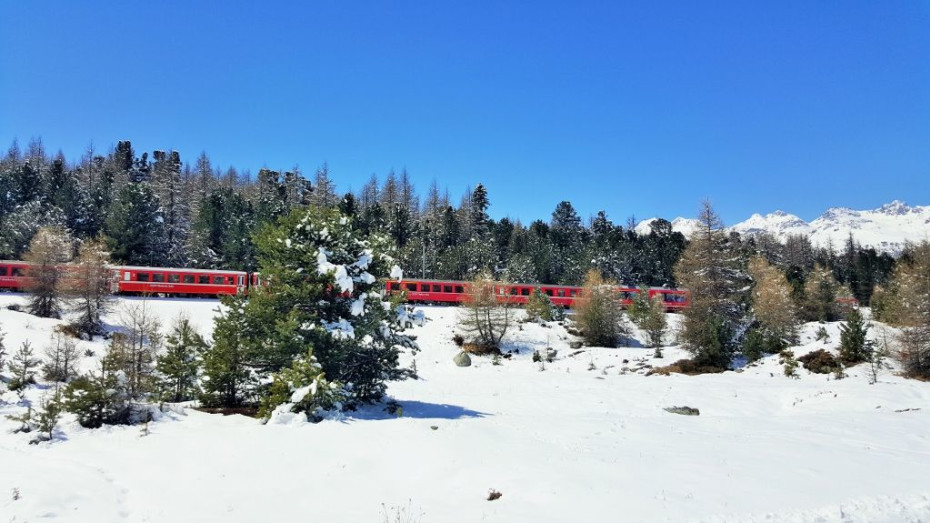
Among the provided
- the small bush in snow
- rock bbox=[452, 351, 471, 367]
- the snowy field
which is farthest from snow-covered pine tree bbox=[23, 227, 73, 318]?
the small bush in snow

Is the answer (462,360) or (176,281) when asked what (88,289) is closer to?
(176,281)

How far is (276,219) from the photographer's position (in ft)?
147

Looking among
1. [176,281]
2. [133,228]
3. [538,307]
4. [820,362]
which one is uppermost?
[133,228]

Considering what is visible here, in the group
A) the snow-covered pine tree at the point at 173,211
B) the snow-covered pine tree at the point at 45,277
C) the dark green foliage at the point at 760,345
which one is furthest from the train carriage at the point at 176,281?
the dark green foliage at the point at 760,345

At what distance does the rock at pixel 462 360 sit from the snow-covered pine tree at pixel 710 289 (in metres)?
14.4

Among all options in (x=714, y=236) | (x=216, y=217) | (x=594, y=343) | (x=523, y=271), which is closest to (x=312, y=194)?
(x=216, y=217)

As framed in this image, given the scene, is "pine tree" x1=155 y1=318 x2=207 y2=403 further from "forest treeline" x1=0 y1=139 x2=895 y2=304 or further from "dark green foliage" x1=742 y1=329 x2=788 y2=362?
"dark green foliage" x1=742 y1=329 x2=788 y2=362

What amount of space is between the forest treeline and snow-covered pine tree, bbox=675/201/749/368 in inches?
415

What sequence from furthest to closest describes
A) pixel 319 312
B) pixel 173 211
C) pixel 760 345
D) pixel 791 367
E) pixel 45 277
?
pixel 173 211 < pixel 45 277 < pixel 760 345 < pixel 791 367 < pixel 319 312

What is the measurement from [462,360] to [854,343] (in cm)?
2239

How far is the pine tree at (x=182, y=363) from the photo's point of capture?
16000mm

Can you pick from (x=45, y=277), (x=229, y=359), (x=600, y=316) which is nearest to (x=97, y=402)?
(x=229, y=359)

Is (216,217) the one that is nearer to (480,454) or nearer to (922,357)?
(480,454)

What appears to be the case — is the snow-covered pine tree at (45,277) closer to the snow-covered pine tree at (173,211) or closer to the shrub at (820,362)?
the snow-covered pine tree at (173,211)
